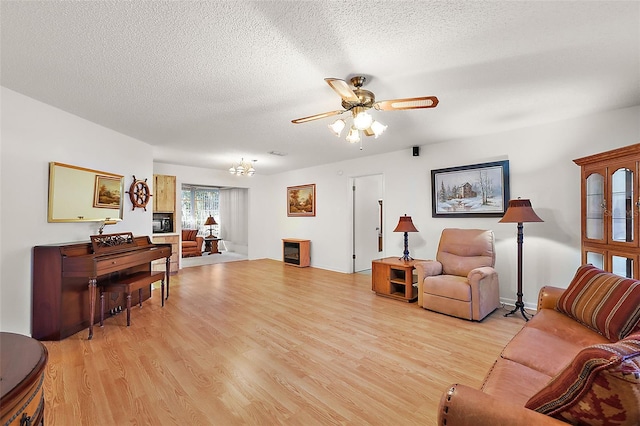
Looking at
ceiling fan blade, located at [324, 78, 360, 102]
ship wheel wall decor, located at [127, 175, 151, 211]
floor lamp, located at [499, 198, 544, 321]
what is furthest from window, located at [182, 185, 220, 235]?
floor lamp, located at [499, 198, 544, 321]

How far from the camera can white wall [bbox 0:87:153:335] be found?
2.60m

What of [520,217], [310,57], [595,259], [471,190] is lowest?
[595,259]

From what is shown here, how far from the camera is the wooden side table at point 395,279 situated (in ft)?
13.2

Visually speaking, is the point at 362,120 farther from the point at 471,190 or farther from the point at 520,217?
the point at 471,190

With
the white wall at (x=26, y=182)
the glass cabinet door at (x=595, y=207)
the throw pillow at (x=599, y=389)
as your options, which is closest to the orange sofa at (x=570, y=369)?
the throw pillow at (x=599, y=389)

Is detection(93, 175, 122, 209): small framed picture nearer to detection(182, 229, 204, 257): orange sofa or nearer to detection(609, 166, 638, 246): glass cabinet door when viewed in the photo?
detection(182, 229, 204, 257): orange sofa

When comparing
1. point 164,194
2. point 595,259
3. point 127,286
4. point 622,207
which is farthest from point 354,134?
point 164,194

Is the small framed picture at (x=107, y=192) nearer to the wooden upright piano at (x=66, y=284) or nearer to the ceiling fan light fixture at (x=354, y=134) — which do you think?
the wooden upright piano at (x=66, y=284)

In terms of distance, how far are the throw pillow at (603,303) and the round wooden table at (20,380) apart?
8.83 ft

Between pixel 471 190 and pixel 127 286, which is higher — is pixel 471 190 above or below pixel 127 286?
above

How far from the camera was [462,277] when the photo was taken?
373 cm

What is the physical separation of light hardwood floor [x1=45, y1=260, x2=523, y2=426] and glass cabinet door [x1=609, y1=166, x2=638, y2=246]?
4.29ft

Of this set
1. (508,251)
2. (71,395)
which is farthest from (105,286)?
(508,251)

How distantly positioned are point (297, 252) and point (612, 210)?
5413 millimetres
